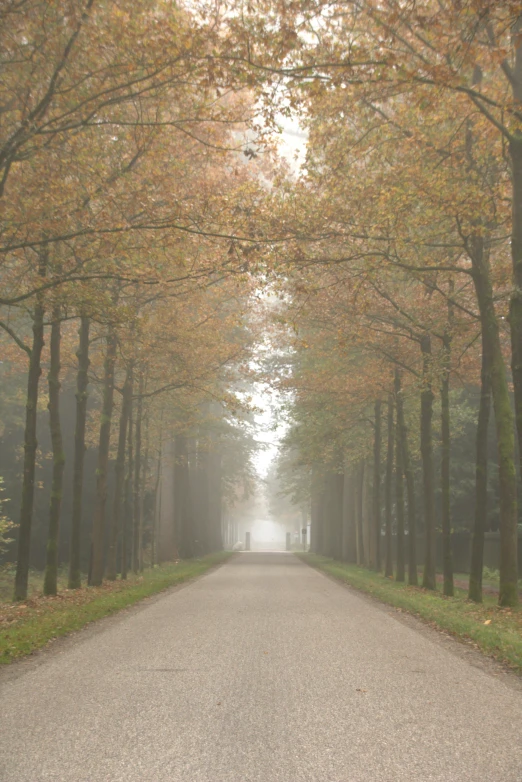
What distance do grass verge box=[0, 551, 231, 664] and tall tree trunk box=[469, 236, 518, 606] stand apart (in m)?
7.23

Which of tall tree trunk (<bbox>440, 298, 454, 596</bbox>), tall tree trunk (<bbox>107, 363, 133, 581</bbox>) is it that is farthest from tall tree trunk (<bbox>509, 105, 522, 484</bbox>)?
tall tree trunk (<bbox>107, 363, 133, 581</bbox>)

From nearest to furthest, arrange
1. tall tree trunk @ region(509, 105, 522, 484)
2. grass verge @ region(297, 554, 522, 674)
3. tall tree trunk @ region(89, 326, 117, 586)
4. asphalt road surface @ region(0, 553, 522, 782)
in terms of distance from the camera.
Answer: asphalt road surface @ region(0, 553, 522, 782), grass verge @ region(297, 554, 522, 674), tall tree trunk @ region(509, 105, 522, 484), tall tree trunk @ region(89, 326, 117, 586)

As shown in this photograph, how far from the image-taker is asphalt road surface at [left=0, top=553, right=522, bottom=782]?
403cm

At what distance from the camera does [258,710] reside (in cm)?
527

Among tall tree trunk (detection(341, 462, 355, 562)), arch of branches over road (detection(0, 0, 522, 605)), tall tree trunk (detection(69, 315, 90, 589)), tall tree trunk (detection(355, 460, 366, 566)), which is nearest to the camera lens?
arch of branches over road (detection(0, 0, 522, 605))

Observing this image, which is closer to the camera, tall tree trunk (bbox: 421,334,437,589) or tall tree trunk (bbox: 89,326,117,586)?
tall tree trunk (bbox: 89,326,117,586)

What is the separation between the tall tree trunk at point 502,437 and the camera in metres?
13.1

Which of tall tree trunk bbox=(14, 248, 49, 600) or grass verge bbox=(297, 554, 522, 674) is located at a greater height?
tall tree trunk bbox=(14, 248, 49, 600)

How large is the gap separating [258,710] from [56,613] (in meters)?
6.77

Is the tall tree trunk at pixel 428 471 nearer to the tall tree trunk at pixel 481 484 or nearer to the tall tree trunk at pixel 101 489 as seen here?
the tall tree trunk at pixel 481 484

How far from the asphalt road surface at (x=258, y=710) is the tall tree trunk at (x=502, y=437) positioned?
14.8 ft

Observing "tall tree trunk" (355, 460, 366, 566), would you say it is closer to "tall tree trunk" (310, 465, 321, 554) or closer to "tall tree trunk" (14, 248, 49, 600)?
"tall tree trunk" (310, 465, 321, 554)

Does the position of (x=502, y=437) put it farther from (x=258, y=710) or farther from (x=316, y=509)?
(x=316, y=509)

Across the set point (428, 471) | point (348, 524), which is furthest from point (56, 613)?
point (348, 524)
